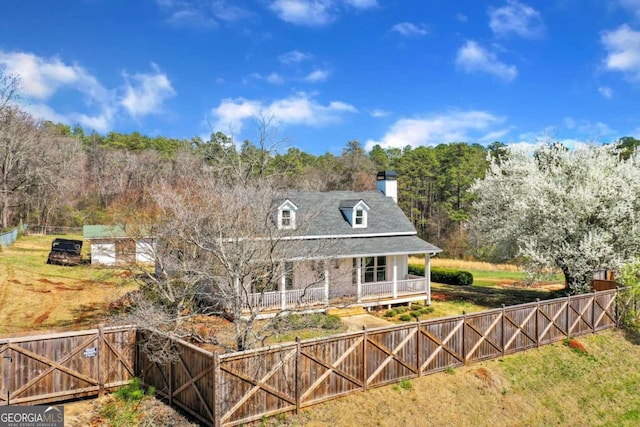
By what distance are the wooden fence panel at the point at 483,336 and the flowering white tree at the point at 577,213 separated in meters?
7.88

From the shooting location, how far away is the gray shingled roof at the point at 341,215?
23000 millimetres

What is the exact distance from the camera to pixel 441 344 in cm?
1380

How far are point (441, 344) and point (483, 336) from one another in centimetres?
194

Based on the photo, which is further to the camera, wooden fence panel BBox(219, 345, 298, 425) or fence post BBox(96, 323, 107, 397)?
fence post BBox(96, 323, 107, 397)

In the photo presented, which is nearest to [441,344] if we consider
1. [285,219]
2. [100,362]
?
[100,362]

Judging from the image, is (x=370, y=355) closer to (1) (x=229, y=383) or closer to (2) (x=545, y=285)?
(1) (x=229, y=383)

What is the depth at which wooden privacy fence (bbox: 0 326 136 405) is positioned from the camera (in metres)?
10.9

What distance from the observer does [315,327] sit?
58.3 feet

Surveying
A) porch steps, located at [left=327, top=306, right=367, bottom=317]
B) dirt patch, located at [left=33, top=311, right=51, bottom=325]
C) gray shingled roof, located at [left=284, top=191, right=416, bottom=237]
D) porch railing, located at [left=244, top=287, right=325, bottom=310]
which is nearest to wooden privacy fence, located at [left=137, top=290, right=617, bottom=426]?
porch railing, located at [left=244, top=287, right=325, bottom=310]

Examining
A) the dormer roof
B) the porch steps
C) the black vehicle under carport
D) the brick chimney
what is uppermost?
the brick chimney

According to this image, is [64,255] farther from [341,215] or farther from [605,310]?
[605,310]

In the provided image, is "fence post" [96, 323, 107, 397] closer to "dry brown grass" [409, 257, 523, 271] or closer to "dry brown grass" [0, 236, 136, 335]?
"dry brown grass" [0, 236, 136, 335]

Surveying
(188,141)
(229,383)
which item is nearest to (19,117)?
(188,141)

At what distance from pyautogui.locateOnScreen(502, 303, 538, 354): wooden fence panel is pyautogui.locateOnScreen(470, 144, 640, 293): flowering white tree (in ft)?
20.1
